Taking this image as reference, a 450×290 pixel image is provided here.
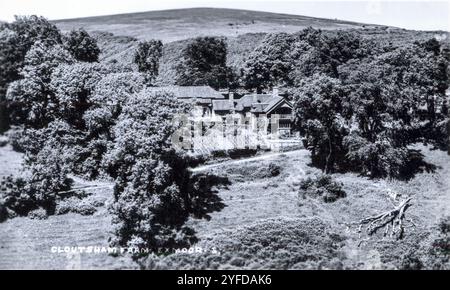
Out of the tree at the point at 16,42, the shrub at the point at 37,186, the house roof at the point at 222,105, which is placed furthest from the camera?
the house roof at the point at 222,105

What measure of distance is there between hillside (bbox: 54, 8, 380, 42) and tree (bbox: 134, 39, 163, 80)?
1.21m

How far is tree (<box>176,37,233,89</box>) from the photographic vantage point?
61.2m

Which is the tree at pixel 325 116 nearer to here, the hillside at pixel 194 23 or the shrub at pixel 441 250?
the hillside at pixel 194 23

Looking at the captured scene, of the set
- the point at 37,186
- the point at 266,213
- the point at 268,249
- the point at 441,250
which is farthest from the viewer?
the point at 37,186

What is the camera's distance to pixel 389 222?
28.6m

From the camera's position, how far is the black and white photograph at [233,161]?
84.8ft

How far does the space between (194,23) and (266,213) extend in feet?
104

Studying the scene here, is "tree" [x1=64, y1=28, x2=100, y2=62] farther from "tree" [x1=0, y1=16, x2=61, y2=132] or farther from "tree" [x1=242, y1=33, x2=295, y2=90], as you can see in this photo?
"tree" [x1=242, y1=33, x2=295, y2=90]

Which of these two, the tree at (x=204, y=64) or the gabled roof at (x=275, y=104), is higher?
the tree at (x=204, y=64)

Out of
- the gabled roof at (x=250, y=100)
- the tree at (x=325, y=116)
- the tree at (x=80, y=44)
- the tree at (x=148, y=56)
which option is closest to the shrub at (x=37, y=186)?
the tree at (x=325, y=116)

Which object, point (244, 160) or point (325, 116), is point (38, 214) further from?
point (325, 116)

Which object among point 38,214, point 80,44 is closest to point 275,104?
point 80,44

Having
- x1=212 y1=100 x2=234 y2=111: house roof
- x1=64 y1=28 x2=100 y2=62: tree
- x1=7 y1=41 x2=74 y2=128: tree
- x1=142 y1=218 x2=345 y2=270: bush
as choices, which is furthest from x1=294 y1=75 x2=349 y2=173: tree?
x1=64 y1=28 x2=100 y2=62: tree

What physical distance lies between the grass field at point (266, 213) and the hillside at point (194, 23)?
15.0 metres
